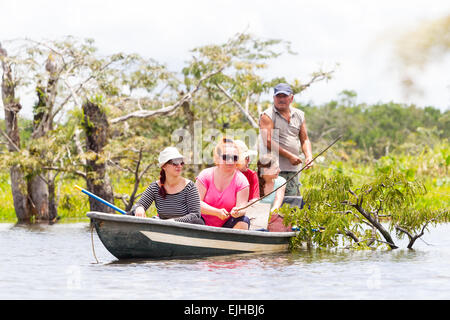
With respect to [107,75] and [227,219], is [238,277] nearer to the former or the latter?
[227,219]

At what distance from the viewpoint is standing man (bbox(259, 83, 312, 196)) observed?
9562 mm

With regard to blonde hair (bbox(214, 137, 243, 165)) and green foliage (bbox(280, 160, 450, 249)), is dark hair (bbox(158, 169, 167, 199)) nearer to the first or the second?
blonde hair (bbox(214, 137, 243, 165))

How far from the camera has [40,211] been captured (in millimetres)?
18656

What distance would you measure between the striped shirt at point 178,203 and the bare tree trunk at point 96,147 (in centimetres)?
815

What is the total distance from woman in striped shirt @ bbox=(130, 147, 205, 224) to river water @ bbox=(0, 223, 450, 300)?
517 mm

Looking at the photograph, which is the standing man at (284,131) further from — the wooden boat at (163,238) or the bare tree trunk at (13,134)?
the bare tree trunk at (13,134)

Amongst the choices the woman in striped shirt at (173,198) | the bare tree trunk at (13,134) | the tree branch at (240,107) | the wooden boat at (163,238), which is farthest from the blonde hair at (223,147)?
the tree branch at (240,107)

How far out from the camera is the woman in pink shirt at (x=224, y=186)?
27.8 feet

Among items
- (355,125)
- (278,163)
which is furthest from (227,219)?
(355,125)

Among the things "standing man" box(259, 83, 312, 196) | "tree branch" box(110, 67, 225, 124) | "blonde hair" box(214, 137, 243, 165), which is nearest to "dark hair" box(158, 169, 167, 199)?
A: "blonde hair" box(214, 137, 243, 165)

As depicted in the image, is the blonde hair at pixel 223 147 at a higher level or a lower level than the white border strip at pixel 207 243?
higher

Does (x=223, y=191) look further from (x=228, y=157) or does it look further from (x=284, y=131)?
(x=284, y=131)
